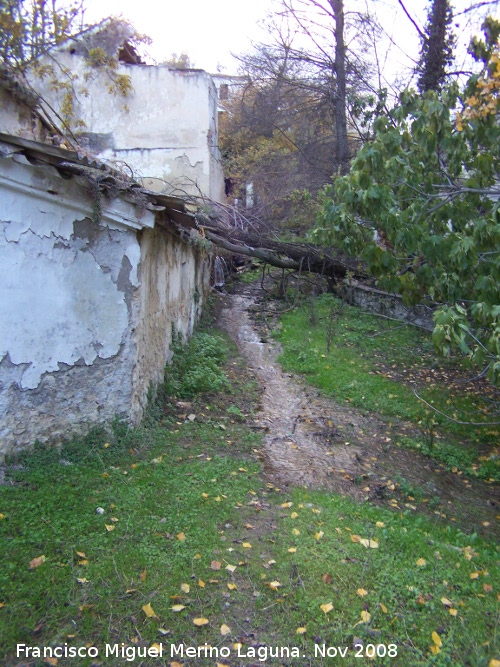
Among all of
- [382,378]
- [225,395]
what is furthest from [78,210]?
[382,378]

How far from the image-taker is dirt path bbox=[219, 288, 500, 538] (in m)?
5.47

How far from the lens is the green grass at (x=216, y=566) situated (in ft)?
10.6

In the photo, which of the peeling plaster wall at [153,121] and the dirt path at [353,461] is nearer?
the dirt path at [353,461]

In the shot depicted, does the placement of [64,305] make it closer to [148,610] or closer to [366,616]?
[148,610]

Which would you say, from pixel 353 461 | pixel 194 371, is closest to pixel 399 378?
pixel 353 461

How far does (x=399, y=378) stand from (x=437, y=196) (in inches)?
169

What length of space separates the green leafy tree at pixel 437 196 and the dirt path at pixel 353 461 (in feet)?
5.27

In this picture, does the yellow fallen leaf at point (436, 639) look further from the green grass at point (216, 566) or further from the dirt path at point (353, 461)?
the dirt path at point (353, 461)

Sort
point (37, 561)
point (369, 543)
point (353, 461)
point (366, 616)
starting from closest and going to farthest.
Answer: point (366, 616)
point (37, 561)
point (369, 543)
point (353, 461)

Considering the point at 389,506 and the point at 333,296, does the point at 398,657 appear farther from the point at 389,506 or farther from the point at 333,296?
the point at 333,296

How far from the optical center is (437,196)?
577 cm

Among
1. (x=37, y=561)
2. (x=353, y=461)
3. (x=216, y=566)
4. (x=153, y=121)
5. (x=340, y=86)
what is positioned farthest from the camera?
(x=340, y=86)

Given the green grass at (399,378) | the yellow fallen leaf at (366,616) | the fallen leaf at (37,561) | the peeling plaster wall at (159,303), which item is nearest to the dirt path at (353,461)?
the green grass at (399,378)

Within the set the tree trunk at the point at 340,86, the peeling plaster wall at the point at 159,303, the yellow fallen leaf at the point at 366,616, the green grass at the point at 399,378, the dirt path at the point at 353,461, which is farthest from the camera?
the tree trunk at the point at 340,86
